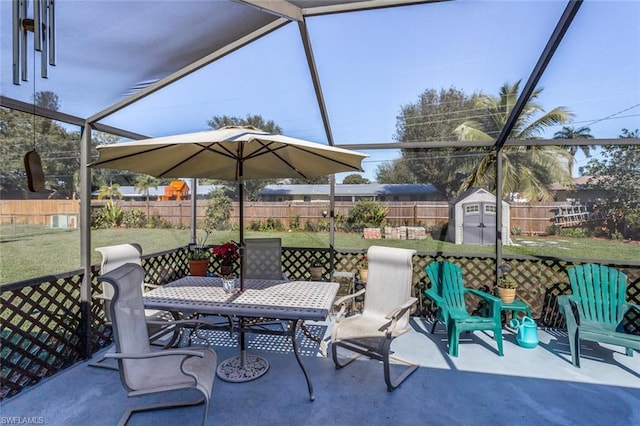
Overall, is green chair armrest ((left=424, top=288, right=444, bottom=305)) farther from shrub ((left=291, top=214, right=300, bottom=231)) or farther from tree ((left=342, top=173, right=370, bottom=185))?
shrub ((left=291, top=214, right=300, bottom=231))

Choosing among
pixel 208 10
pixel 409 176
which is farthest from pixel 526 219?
pixel 208 10

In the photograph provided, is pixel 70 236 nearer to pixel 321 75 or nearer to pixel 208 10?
pixel 208 10

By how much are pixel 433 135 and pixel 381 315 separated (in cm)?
310

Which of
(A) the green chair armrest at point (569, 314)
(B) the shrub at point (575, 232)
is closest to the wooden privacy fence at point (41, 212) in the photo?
(A) the green chair armrest at point (569, 314)

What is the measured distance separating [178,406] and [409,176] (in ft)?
20.4

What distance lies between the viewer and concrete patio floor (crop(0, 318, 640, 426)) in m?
2.42

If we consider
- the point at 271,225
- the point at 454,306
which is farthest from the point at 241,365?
the point at 271,225

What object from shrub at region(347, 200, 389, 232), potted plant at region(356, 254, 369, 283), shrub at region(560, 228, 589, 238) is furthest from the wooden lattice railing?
shrub at region(347, 200, 389, 232)

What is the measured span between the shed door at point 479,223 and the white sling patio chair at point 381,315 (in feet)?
10.7

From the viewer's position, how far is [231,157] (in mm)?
3242

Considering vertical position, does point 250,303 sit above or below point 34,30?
below

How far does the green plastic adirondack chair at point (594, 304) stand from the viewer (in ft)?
10.7

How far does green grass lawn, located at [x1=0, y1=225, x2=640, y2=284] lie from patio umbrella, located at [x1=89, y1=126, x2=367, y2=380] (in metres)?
1.36

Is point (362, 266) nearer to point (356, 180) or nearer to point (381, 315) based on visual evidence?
point (381, 315)
